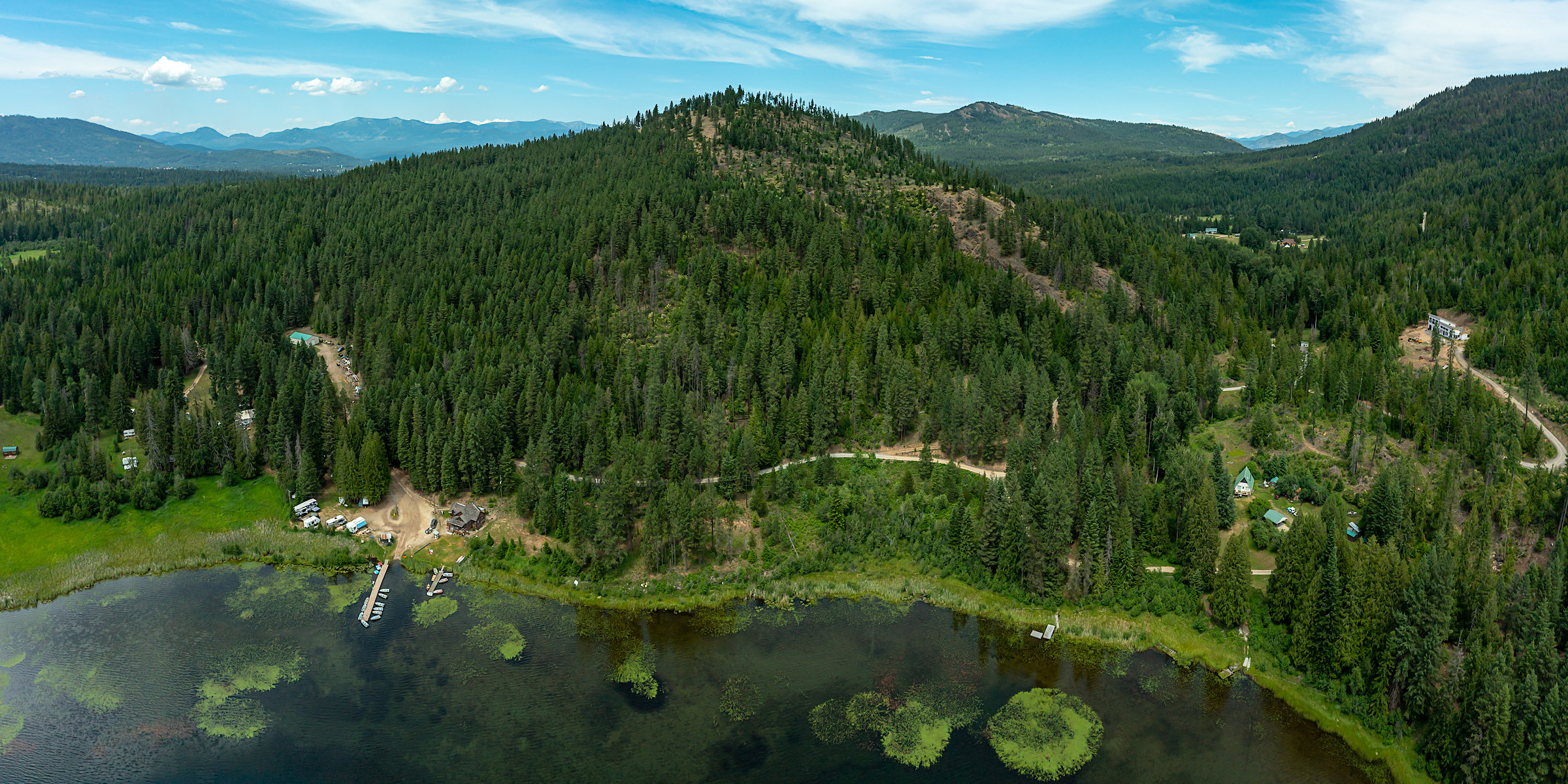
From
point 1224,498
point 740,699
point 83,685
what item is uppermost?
point 1224,498

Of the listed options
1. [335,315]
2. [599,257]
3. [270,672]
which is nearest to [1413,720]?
Result: [270,672]

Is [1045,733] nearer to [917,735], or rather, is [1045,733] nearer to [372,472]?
[917,735]

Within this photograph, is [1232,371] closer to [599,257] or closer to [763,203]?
[763,203]

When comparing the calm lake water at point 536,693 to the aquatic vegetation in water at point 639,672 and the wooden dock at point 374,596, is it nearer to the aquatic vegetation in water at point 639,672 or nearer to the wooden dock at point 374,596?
the aquatic vegetation in water at point 639,672

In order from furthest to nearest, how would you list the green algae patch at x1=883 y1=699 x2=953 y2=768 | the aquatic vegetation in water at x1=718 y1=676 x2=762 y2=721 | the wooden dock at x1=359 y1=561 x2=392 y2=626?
the wooden dock at x1=359 y1=561 x2=392 y2=626, the aquatic vegetation in water at x1=718 y1=676 x2=762 y2=721, the green algae patch at x1=883 y1=699 x2=953 y2=768

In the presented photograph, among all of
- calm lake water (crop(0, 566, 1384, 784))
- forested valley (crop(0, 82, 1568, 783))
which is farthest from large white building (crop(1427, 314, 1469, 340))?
calm lake water (crop(0, 566, 1384, 784))

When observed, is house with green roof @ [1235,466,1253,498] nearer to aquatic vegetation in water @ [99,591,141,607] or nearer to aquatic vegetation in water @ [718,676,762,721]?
aquatic vegetation in water @ [718,676,762,721]

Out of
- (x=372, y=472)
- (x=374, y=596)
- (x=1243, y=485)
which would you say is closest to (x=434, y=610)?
(x=374, y=596)
